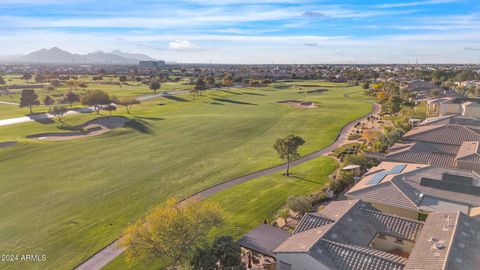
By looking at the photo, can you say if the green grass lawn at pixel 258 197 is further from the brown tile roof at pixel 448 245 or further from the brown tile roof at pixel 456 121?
the brown tile roof at pixel 456 121

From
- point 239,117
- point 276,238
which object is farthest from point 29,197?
point 239,117

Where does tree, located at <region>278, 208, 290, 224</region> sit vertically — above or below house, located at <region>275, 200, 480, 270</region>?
below

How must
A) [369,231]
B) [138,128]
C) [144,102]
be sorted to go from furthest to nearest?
[144,102]
[138,128]
[369,231]

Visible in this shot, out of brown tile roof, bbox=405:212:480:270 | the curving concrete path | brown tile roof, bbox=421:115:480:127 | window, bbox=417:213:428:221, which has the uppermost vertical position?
brown tile roof, bbox=421:115:480:127


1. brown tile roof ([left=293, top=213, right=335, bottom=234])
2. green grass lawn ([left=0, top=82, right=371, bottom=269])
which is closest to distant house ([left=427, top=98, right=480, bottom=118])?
green grass lawn ([left=0, top=82, right=371, bottom=269])

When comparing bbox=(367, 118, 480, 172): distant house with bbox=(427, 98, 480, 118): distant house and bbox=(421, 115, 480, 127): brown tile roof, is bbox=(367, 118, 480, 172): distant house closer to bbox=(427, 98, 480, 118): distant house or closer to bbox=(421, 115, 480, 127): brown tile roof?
bbox=(421, 115, 480, 127): brown tile roof

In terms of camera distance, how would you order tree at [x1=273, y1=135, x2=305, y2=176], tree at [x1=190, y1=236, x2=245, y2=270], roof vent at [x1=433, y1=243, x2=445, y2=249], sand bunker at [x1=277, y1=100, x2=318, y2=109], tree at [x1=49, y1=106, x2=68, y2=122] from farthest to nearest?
sand bunker at [x1=277, y1=100, x2=318, y2=109] → tree at [x1=49, y1=106, x2=68, y2=122] → tree at [x1=273, y1=135, x2=305, y2=176] → tree at [x1=190, y1=236, x2=245, y2=270] → roof vent at [x1=433, y1=243, x2=445, y2=249]

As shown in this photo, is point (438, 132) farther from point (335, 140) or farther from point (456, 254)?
point (456, 254)
